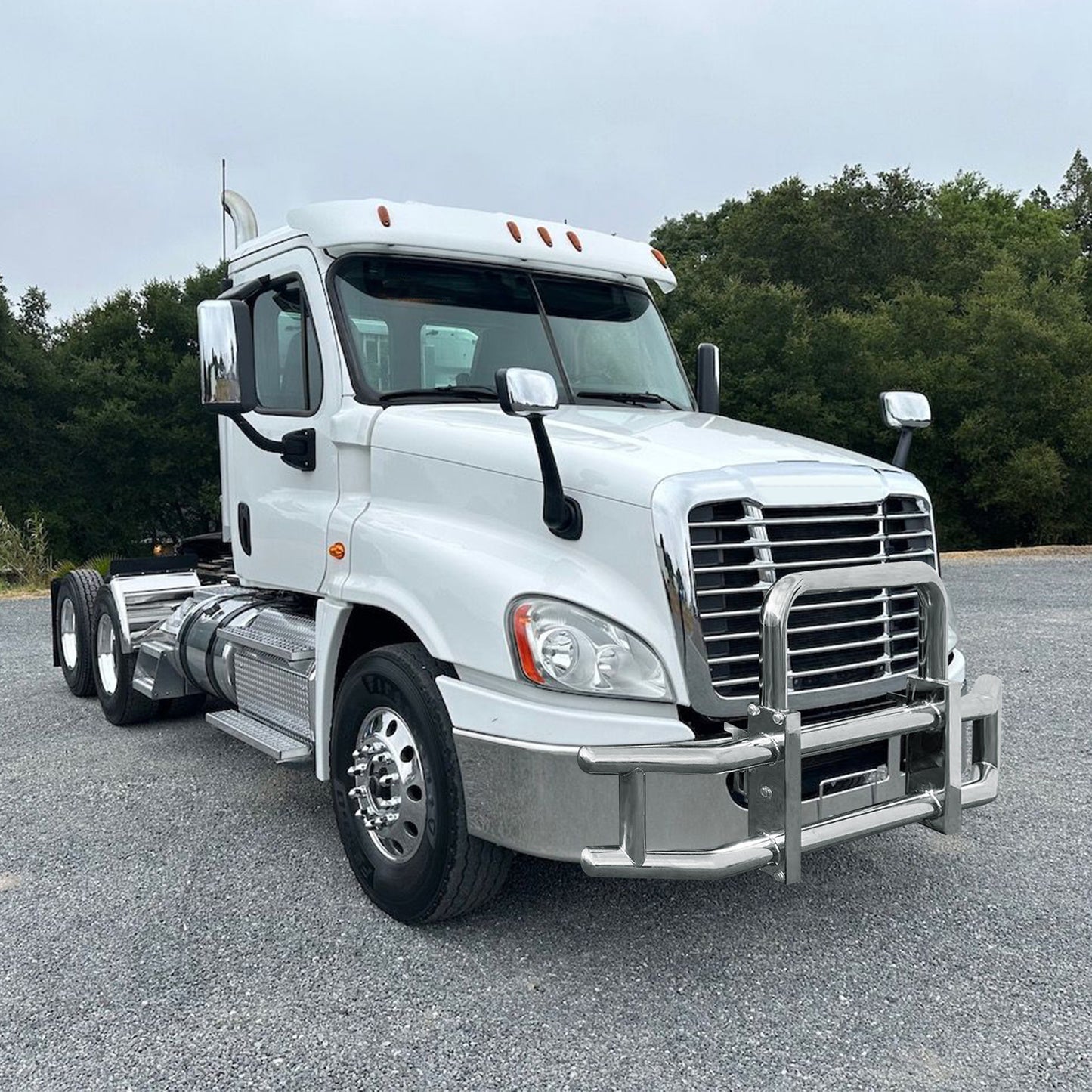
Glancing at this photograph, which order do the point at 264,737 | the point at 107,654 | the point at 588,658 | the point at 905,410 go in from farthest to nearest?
the point at 107,654
the point at 264,737
the point at 905,410
the point at 588,658

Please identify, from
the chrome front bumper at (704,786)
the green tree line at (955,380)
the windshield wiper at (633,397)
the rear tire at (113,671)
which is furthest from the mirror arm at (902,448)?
the green tree line at (955,380)

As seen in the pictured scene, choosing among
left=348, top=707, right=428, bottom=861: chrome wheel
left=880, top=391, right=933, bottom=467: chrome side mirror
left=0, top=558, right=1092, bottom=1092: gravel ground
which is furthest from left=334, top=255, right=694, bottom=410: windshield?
left=0, top=558, right=1092, bottom=1092: gravel ground

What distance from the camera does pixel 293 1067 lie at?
9.50 ft

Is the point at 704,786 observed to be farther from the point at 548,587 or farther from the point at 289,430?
the point at 289,430

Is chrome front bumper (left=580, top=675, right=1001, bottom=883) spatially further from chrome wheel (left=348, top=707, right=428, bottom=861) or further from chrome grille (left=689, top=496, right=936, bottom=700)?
chrome wheel (left=348, top=707, right=428, bottom=861)

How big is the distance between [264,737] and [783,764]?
2470mm

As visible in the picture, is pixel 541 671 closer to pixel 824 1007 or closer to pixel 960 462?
pixel 824 1007

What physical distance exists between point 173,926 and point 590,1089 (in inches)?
69.3

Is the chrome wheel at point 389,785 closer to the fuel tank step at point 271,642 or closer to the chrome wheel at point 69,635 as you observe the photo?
the fuel tank step at point 271,642

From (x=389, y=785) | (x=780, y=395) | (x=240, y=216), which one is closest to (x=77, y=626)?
(x=240, y=216)

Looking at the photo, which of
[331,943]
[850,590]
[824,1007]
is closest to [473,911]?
[331,943]

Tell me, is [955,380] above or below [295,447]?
above

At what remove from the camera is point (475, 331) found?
450 cm

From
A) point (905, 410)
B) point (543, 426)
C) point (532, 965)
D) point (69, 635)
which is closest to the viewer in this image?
point (543, 426)
